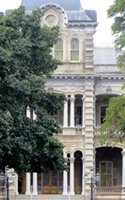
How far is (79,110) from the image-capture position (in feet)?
118

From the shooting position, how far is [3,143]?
59.2ft

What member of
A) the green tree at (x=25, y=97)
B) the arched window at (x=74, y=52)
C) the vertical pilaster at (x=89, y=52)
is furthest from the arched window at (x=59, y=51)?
the green tree at (x=25, y=97)

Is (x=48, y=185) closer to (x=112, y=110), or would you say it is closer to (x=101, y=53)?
(x=101, y=53)

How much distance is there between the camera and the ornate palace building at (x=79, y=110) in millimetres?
33594

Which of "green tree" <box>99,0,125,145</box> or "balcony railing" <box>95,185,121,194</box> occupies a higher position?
"green tree" <box>99,0,125,145</box>

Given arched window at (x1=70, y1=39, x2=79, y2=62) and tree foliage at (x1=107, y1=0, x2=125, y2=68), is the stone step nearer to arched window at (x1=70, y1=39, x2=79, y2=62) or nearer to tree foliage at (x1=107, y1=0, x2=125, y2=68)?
arched window at (x1=70, y1=39, x2=79, y2=62)

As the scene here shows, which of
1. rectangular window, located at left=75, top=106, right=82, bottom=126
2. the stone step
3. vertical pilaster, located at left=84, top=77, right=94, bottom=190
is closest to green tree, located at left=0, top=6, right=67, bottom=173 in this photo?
vertical pilaster, located at left=84, top=77, right=94, bottom=190

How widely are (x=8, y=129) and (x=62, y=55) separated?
58.1ft

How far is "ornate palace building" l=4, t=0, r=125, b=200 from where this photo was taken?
33.6 m

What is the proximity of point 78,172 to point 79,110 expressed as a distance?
4.66 metres

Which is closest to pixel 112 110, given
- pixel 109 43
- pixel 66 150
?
pixel 66 150

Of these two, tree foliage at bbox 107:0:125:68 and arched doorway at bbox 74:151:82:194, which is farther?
arched doorway at bbox 74:151:82:194

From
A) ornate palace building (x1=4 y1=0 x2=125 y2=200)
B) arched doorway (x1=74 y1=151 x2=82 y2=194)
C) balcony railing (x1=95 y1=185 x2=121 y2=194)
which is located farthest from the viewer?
arched doorway (x1=74 y1=151 x2=82 y2=194)

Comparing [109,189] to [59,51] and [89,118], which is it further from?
[59,51]
